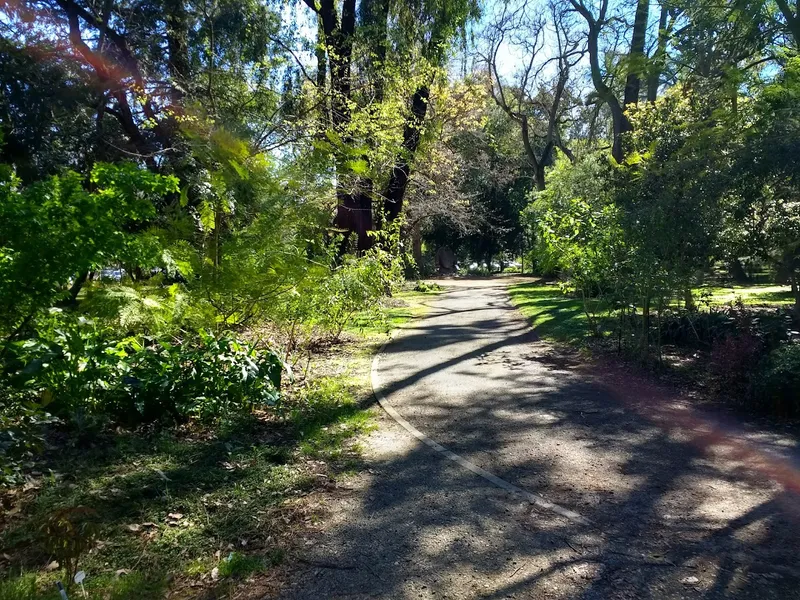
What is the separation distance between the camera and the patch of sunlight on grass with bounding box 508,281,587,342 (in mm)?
13477

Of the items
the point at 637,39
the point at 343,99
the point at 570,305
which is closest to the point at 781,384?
the point at 343,99

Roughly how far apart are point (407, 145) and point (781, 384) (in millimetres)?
14166

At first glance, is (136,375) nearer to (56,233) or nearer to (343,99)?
(56,233)

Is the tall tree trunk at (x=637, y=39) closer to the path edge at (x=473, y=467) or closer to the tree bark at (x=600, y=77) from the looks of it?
the tree bark at (x=600, y=77)

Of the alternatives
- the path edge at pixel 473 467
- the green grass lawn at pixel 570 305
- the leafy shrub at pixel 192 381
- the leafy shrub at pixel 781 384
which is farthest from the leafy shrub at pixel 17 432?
the green grass lawn at pixel 570 305

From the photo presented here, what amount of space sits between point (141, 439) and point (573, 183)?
22.2m

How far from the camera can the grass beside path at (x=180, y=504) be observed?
349 cm

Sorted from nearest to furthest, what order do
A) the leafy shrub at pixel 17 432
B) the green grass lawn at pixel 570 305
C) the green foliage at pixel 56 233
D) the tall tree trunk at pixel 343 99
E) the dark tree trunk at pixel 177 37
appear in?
the leafy shrub at pixel 17 432
the green foliage at pixel 56 233
the tall tree trunk at pixel 343 99
the dark tree trunk at pixel 177 37
the green grass lawn at pixel 570 305

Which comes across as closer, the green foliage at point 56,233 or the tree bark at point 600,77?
the green foliage at point 56,233

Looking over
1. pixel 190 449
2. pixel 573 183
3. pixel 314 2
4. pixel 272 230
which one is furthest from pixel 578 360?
pixel 573 183

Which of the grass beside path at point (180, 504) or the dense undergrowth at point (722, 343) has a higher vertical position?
the dense undergrowth at point (722, 343)

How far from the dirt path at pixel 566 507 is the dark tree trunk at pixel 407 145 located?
38.5 feet

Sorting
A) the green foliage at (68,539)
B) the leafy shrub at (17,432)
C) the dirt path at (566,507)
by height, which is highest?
the leafy shrub at (17,432)

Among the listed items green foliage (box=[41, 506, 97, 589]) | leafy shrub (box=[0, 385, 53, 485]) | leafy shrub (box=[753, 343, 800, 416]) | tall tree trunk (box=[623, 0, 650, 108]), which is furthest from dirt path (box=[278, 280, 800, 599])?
tall tree trunk (box=[623, 0, 650, 108])
